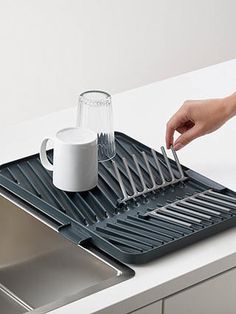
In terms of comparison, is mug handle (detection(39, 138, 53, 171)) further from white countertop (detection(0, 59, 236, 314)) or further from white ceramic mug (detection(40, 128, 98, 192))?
white countertop (detection(0, 59, 236, 314))

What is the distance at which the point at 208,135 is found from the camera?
245cm

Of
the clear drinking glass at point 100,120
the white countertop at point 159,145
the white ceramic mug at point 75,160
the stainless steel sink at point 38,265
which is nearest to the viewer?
the white countertop at point 159,145

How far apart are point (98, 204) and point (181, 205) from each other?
168 millimetres

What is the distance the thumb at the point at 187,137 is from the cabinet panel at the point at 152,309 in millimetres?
535

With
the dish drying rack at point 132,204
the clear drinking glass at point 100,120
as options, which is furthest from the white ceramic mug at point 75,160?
the clear drinking glass at point 100,120

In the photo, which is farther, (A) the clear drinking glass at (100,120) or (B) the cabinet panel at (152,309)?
(A) the clear drinking glass at (100,120)

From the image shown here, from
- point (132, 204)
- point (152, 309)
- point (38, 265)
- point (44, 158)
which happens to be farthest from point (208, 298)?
point (44, 158)

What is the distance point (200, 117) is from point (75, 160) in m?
0.36

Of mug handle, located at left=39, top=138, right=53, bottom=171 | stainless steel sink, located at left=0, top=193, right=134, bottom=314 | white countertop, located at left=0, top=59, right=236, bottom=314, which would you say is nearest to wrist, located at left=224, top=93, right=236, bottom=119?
white countertop, located at left=0, top=59, right=236, bottom=314

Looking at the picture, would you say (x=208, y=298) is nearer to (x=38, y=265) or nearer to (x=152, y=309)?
(x=152, y=309)

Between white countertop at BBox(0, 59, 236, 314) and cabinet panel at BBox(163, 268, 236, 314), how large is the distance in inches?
0.8

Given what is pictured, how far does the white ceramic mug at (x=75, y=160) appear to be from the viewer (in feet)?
6.82

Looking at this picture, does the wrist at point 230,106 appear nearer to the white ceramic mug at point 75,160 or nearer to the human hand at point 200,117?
the human hand at point 200,117

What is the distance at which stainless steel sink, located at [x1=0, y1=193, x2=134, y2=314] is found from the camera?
1.91 meters
